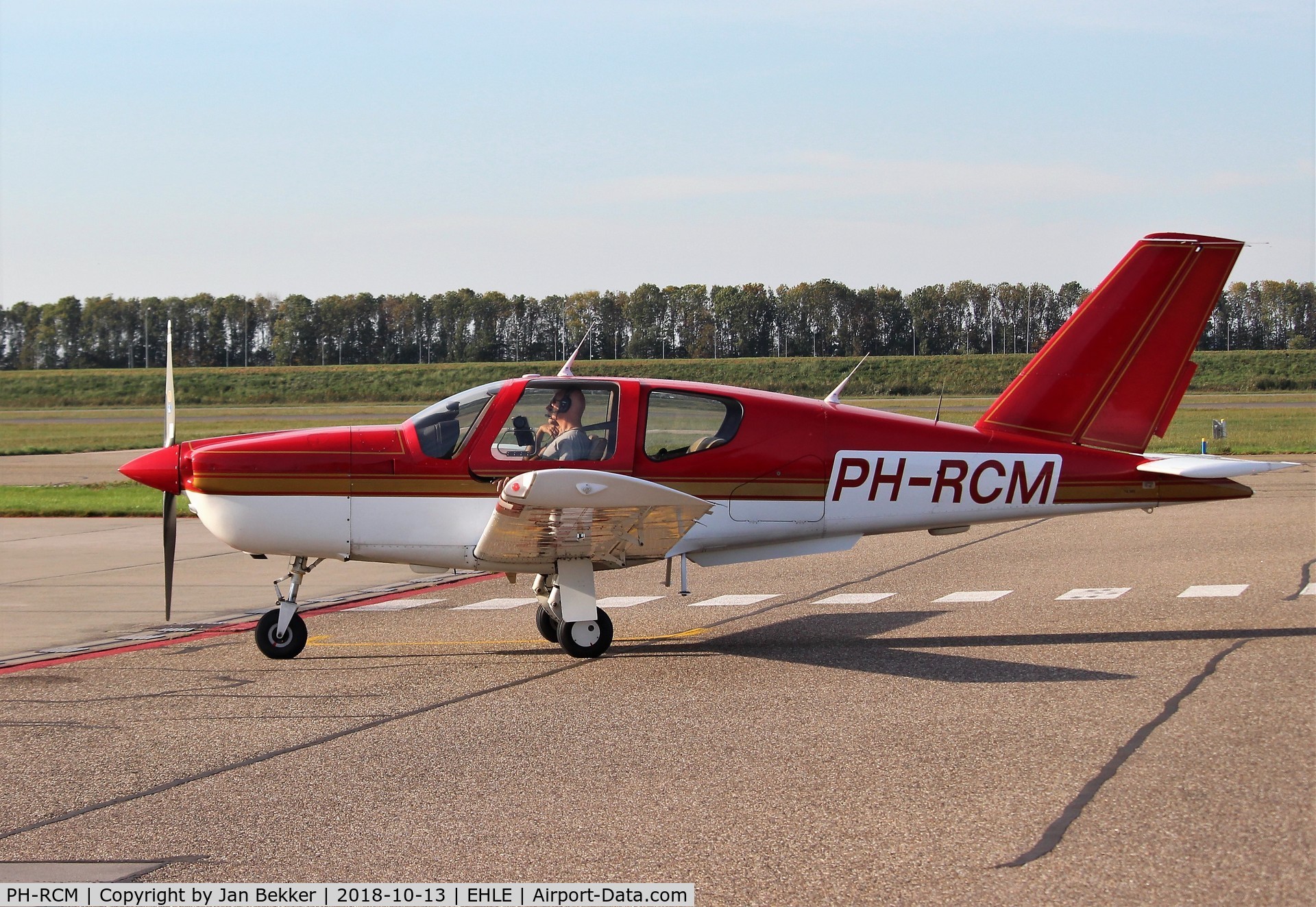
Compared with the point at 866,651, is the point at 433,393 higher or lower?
lower

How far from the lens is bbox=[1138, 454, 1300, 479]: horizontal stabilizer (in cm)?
913

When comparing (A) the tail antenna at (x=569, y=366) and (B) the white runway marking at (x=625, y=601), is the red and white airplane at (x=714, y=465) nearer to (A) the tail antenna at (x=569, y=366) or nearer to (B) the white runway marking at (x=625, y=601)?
(A) the tail antenna at (x=569, y=366)

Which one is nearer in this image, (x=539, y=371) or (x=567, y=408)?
(x=567, y=408)

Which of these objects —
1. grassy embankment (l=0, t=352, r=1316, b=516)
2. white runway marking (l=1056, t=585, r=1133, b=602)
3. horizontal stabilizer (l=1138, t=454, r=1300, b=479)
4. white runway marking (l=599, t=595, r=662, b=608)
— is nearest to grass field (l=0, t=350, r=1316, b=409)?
grassy embankment (l=0, t=352, r=1316, b=516)

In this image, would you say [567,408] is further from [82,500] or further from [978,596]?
[82,500]

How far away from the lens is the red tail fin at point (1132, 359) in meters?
9.75

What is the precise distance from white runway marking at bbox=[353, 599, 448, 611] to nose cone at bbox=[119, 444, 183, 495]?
291 centimetres

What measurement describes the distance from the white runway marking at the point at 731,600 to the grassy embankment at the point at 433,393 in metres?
25.9

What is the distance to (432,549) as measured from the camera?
355 inches

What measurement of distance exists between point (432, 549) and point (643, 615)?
2471mm

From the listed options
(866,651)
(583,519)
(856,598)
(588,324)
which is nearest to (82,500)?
(856,598)

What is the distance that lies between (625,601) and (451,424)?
3353mm

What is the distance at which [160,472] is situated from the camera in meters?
9.02

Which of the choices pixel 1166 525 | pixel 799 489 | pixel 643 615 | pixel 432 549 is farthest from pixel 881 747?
pixel 1166 525
